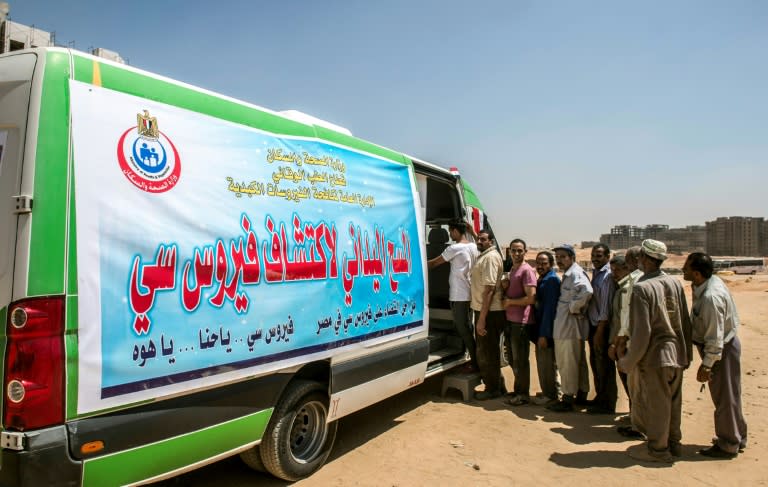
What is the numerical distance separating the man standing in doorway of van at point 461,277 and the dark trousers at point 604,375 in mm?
1434

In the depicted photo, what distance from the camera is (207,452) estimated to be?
3.15m

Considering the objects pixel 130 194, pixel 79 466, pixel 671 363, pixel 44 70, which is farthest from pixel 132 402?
pixel 671 363

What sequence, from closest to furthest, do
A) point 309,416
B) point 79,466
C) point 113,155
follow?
point 79,466
point 113,155
point 309,416

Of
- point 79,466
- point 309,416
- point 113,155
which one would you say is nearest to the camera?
point 79,466

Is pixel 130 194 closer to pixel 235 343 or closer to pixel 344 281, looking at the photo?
pixel 235 343

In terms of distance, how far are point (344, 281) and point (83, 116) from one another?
2.23m

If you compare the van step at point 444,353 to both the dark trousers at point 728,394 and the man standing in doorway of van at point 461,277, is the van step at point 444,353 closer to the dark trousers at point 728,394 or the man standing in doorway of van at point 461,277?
the man standing in doorway of van at point 461,277

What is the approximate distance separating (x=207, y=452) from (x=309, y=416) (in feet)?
3.87

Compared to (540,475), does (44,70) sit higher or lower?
higher

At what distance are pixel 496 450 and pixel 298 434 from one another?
1916 mm

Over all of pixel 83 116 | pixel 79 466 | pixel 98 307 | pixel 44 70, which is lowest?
pixel 79 466

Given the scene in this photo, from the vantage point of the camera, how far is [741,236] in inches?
2308

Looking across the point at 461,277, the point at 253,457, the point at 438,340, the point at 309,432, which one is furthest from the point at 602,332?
the point at 253,457

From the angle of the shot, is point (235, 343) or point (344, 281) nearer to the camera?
point (235, 343)
